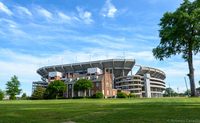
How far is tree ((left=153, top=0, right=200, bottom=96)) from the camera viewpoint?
41.4 m

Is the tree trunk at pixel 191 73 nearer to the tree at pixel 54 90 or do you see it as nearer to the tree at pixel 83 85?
the tree at pixel 83 85

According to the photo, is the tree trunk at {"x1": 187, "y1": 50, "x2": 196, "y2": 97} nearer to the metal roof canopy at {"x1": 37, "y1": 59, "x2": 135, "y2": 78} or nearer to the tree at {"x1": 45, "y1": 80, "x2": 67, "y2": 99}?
the tree at {"x1": 45, "y1": 80, "x2": 67, "y2": 99}

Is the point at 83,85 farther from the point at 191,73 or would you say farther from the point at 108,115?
the point at 108,115

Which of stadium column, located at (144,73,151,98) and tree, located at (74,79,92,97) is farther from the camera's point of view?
stadium column, located at (144,73,151,98)

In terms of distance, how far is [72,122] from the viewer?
1091cm

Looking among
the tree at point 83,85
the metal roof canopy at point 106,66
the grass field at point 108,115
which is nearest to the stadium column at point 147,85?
the metal roof canopy at point 106,66

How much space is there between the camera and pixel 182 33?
4222 cm

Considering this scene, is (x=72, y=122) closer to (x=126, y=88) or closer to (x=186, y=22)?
(x=186, y=22)

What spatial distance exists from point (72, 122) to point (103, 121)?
113 cm

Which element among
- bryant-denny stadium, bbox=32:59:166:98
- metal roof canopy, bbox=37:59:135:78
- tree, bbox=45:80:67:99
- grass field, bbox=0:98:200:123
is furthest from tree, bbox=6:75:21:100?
metal roof canopy, bbox=37:59:135:78

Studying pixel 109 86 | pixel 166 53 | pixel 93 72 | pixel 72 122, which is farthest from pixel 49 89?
pixel 72 122

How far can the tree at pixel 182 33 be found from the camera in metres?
41.4

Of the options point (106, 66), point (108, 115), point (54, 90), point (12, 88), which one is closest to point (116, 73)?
point (106, 66)

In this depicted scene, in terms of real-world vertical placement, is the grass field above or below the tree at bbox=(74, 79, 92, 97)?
below
